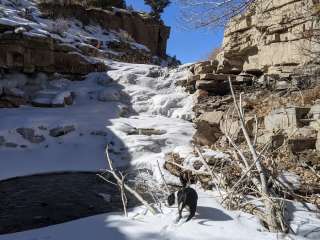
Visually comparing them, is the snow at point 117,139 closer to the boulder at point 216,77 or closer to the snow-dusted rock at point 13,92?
the snow-dusted rock at point 13,92

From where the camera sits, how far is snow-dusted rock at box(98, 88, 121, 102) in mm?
11595

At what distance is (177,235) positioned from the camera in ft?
12.7

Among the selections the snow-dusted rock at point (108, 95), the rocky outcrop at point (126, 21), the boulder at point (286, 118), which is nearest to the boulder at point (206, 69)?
the snow-dusted rock at point (108, 95)

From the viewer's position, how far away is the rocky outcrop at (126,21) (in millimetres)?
17656

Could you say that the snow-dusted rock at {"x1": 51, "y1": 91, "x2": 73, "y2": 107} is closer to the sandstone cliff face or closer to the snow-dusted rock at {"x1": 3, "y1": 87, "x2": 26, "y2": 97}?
the snow-dusted rock at {"x1": 3, "y1": 87, "x2": 26, "y2": 97}

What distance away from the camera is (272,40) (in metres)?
10.2

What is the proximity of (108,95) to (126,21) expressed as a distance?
366 inches

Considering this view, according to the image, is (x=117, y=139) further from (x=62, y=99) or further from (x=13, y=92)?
(x=13, y=92)

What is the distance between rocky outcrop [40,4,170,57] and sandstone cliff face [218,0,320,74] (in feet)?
28.9

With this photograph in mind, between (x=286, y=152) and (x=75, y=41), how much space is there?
10.1 m

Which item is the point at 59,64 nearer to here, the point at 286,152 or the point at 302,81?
the point at 302,81

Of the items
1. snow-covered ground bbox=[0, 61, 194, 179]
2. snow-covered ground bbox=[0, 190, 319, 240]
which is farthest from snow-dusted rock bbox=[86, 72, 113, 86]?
snow-covered ground bbox=[0, 190, 319, 240]

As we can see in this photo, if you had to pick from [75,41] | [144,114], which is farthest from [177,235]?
[75,41]

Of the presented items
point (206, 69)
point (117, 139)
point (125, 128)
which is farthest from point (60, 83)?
point (206, 69)
